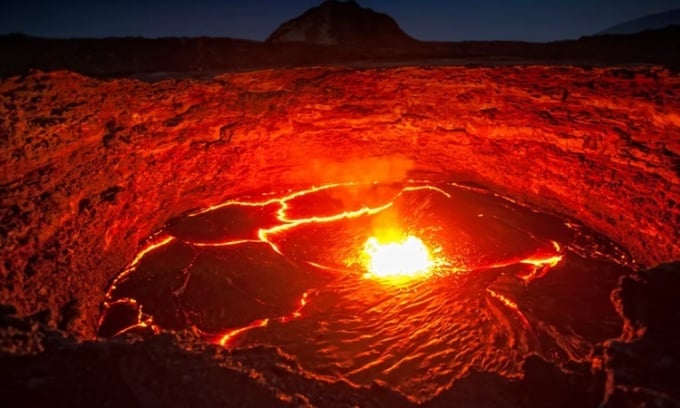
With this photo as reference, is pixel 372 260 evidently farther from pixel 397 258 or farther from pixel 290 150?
pixel 290 150

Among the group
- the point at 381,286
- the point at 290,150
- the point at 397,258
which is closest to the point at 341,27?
the point at 290,150

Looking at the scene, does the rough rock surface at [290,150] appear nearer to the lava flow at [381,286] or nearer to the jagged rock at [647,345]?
the jagged rock at [647,345]

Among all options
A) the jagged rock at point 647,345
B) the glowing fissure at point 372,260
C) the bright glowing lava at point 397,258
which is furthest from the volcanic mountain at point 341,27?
the jagged rock at point 647,345

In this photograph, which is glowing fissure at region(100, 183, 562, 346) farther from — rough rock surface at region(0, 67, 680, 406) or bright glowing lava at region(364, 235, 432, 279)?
rough rock surface at region(0, 67, 680, 406)

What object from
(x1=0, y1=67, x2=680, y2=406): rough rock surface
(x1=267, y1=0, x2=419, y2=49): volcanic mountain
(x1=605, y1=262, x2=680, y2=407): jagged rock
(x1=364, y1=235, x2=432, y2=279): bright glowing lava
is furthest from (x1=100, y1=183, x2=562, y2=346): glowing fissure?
(x1=267, y1=0, x2=419, y2=49): volcanic mountain

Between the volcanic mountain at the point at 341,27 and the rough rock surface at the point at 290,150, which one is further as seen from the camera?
the volcanic mountain at the point at 341,27

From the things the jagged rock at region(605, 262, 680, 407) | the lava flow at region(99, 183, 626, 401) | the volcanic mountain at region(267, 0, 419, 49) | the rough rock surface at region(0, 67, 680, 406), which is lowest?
the lava flow at region(99, 183, 626, 401)

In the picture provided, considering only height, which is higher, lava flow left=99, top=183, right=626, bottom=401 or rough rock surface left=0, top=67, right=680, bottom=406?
rough rock surface left=0, top=67, right=680, bottom=406
